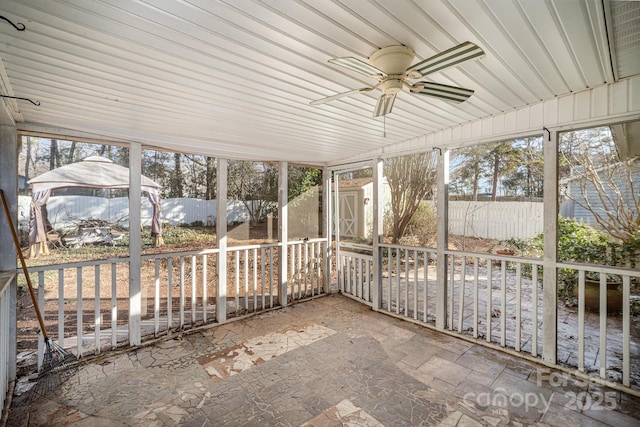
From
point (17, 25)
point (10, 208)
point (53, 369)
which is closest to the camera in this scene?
point (17, 25)

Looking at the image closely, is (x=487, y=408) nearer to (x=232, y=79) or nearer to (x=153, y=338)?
(x=232, y=79)

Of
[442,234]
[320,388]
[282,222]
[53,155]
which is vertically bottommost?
[320,388]

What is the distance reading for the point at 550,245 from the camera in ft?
8.81

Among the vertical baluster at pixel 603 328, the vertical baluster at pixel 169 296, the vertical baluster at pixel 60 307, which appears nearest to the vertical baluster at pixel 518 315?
the vertical baluster at pixel 603 328

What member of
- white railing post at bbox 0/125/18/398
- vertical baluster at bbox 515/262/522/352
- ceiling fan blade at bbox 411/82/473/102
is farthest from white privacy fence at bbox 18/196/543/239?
ceiling fan blade at bbox 411/82/473/102

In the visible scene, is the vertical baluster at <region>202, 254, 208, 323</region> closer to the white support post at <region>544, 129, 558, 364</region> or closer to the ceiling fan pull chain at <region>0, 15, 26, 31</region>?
the ceiling fan pull chain at <region>0, 15, 26, 31</region>

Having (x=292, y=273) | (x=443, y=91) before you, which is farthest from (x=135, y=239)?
(x=443, y=91)

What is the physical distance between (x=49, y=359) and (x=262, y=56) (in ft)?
10.6

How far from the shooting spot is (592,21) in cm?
142

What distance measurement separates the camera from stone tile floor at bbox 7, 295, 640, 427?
203 centimetres

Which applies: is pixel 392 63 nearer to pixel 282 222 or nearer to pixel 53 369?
pixel 282 222

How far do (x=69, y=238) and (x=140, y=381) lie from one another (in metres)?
1.62

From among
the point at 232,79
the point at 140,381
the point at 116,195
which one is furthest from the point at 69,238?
the point at 232,79

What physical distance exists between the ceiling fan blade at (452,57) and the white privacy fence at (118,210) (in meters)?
3.09
